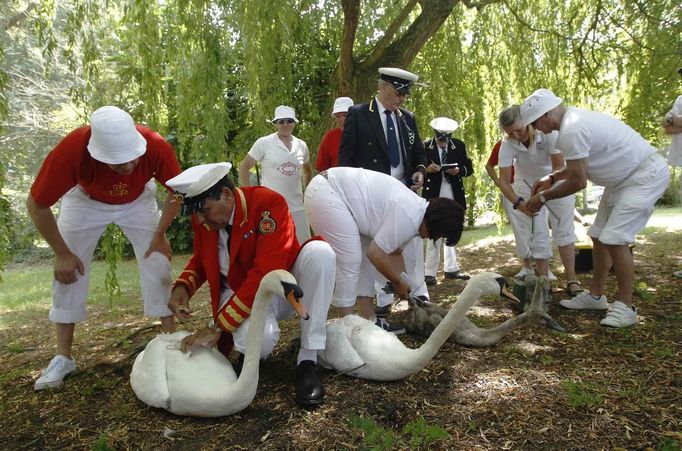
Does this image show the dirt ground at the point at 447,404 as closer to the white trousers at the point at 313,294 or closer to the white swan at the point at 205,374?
the white swan at the point at 205,374

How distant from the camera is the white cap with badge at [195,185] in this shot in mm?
2758

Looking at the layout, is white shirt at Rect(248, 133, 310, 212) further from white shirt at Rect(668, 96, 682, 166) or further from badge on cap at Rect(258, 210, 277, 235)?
white shirt at Rect(668, 96, 682, 166)

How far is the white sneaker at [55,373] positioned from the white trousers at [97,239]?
11.8 inches

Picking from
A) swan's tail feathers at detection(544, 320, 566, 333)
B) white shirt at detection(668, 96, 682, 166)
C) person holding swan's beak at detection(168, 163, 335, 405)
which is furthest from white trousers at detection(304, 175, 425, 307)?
white shirt at detection(668, 96, 682, 166)

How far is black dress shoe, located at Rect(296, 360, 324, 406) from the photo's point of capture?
9.32 feet

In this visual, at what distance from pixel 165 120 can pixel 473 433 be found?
15.5ft

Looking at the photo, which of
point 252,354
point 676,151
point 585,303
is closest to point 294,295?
point 252,354

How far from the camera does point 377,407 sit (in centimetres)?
279

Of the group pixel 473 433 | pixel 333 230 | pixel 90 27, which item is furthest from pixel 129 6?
pixel 473 433

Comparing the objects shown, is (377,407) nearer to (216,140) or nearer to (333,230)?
(333,230)

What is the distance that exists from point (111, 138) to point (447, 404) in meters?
2.63

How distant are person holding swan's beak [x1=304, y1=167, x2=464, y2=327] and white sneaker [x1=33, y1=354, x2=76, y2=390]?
200 cm

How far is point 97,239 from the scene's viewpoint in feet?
12.1

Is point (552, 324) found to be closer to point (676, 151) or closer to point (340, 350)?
point (340, 350)
